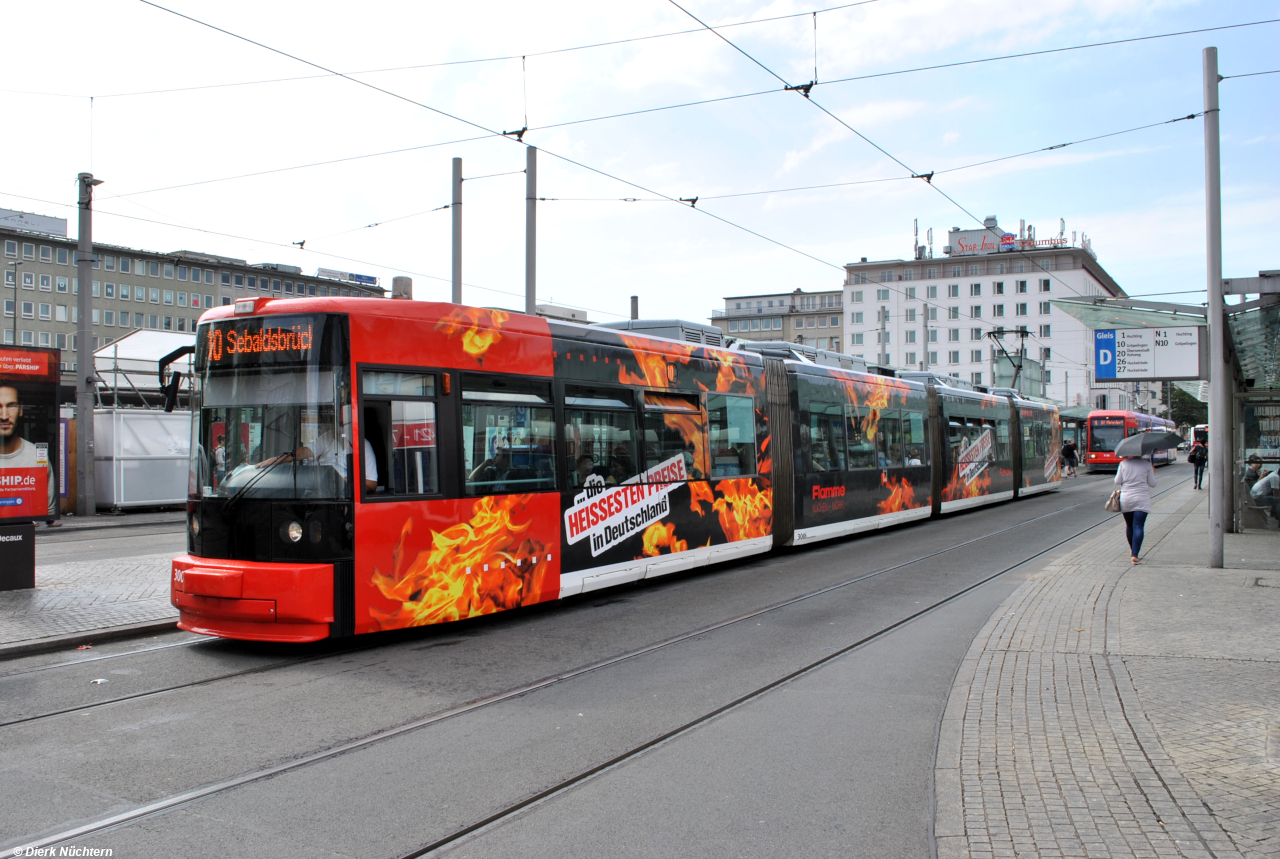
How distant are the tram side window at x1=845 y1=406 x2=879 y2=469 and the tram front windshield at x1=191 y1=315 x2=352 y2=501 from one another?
10.9 metres

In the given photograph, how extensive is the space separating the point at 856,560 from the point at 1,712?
10.7 metres

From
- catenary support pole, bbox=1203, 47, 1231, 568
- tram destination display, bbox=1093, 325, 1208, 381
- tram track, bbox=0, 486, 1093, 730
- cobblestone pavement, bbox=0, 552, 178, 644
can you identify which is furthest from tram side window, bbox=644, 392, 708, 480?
catenary support pole, bbox=1203, 47, 1231, 568

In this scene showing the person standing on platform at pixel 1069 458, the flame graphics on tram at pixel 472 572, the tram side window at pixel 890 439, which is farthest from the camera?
the person standing on platform at pixel 1069 458

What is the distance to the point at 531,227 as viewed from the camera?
54.5 feet

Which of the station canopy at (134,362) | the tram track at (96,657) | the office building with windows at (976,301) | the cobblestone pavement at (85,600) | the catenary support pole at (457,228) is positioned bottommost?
the tram track at (96,657)

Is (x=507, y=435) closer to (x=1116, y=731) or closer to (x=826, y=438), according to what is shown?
(x=1116, y=731)

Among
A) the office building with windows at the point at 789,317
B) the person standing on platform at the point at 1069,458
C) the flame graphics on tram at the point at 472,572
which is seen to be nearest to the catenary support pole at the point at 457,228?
the flame graphics on tram at the point at 472,572

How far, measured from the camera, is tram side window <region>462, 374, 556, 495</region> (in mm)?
8477

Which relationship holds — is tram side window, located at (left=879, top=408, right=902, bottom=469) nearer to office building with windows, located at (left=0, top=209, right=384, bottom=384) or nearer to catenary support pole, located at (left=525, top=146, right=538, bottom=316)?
catenary support pole, located at (left=525, top=146, right=538, bottom=316)

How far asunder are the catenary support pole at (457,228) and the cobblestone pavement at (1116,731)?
10845 millimetres

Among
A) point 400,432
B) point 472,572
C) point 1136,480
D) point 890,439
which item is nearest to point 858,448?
point 890,439

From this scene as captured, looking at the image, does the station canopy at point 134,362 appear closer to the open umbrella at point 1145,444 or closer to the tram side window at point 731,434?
the tram side window at point 731,434

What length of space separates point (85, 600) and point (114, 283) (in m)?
94.9

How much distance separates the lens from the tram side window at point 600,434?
32.1 feet
